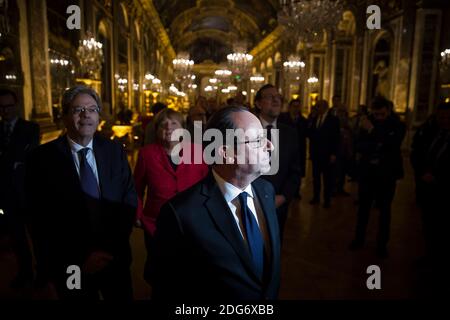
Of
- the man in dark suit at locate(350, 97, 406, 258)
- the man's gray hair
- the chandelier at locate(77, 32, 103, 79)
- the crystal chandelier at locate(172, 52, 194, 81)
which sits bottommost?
the man in dark suit at locate(350, 97, 406, 258)

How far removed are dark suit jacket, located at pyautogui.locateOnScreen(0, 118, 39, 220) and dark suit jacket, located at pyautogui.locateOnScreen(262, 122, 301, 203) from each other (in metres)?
2.39

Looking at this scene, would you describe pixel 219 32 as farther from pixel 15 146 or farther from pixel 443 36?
pixel 15 146

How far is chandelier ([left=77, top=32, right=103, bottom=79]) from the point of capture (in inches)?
340

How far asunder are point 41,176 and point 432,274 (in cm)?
393

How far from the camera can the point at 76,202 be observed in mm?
2154

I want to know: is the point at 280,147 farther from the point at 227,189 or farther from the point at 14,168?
the point at 14,168

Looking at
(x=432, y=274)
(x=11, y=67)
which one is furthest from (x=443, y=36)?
(x=11, y=67)

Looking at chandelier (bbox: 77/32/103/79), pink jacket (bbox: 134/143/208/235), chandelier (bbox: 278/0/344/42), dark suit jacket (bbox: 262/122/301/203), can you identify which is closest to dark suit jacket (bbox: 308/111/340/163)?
dark suit jacket (bbox: 262/122/301/203)

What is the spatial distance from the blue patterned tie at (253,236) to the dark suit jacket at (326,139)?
16.8 ft

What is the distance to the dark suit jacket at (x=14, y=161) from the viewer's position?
3.58 meters

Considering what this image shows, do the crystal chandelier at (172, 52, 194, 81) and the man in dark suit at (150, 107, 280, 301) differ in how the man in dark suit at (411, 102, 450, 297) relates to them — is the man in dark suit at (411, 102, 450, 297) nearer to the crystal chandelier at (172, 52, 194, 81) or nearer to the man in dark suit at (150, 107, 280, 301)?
the man in dark suit at (150, 107, 280, 301)

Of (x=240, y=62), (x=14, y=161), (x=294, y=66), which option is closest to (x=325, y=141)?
(x=14, y=161)

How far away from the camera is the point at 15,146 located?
3.60 m

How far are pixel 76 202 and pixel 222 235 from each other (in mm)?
1118
